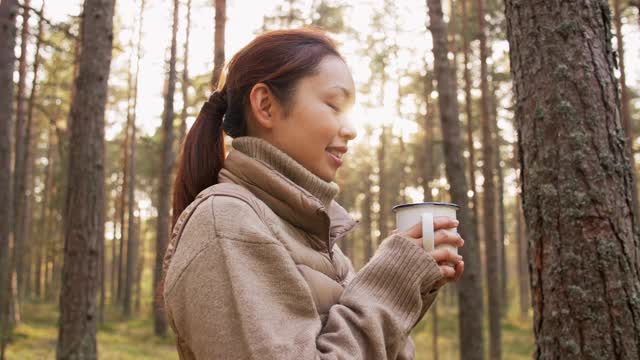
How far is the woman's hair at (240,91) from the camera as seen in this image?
5.37 ft

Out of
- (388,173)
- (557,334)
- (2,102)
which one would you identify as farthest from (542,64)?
(388,173)

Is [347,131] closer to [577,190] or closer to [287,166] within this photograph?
[287,166]

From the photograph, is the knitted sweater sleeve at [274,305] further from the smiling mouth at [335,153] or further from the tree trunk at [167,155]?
the tree trunk at [167,155]

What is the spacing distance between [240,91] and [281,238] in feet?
1.65

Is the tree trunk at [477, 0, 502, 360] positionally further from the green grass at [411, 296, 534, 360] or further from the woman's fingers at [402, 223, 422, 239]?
the woman's fingers at [402, 223, 422, 239]

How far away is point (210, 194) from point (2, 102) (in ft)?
26.0

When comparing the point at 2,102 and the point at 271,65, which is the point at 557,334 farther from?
the point at 2,102

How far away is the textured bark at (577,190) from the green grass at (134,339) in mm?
11290

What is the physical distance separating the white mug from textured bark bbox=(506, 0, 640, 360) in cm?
105

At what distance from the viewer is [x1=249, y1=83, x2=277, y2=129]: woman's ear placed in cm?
164

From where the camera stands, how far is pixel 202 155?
178cm

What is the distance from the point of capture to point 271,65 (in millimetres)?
1659

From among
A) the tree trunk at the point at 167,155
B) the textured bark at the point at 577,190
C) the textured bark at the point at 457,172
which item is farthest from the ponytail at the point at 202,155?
the tree trunk at the point at 167,155

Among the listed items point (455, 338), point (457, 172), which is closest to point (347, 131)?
point (457, 172)
